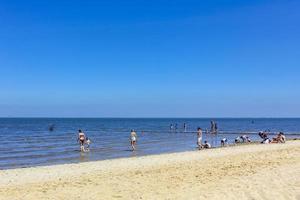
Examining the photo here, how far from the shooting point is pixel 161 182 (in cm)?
1437

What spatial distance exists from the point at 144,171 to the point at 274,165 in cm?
542

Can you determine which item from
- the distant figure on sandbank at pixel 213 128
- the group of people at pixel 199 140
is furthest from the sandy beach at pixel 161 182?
the distant figure on sandbank at pixel 213 128

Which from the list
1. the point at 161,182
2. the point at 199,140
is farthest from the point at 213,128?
the point at 161,182

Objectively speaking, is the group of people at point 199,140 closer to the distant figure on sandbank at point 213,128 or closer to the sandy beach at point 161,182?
the sandy beach at point 161,182

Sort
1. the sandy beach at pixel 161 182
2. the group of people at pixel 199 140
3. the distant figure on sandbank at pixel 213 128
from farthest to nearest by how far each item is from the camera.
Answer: the distant figure on sandbank at pixel 213 128 → the group of people at pixel 199 140 → the sandy beach at pixel 161 182

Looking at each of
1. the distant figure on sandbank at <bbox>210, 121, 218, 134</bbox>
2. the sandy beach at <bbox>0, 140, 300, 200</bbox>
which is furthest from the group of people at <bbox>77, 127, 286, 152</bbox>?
the distant figure on sandbank at <bbox>210, 121, 218, 134</bbox>

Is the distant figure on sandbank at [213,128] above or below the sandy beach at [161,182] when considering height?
above

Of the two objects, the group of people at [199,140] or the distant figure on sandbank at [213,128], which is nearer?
the group of people at [199,140]

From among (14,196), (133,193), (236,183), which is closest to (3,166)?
(14,196)

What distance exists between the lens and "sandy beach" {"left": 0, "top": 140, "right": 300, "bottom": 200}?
12115mm

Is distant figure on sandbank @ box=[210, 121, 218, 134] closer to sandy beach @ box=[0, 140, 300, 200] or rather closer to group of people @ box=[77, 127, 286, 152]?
group of people @ box=[77, 127, 286, 152]

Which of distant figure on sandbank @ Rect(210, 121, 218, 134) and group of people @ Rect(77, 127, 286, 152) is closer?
group of people @ Rect(77, 127, 286, 152)

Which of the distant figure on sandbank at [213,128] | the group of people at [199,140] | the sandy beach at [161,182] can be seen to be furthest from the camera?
the distant figure on sandbank at [213,128]

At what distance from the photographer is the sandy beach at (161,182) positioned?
39.7ft
